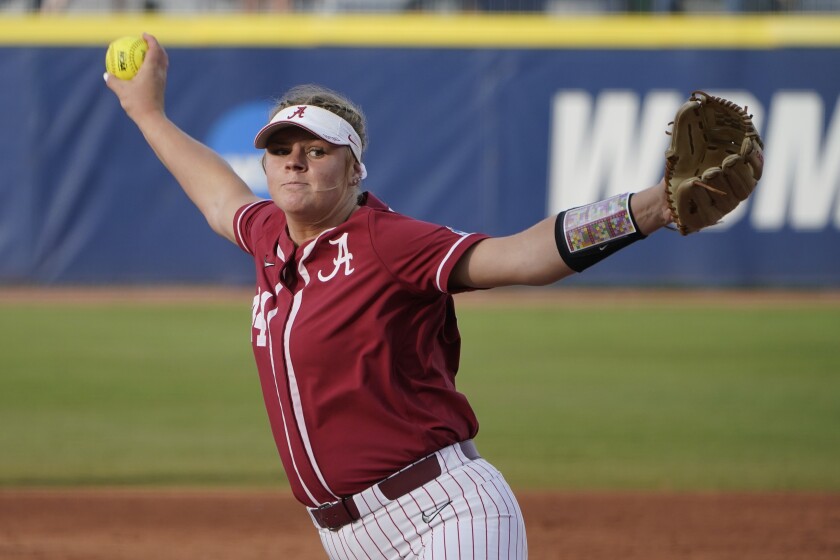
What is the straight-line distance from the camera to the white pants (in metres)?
2.65

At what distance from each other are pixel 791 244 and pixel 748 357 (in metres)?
3.95

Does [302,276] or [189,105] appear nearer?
[302,276]

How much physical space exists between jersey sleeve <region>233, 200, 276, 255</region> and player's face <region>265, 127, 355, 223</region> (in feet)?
1.05

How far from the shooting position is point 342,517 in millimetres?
2814

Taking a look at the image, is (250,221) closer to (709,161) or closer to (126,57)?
(126,57)

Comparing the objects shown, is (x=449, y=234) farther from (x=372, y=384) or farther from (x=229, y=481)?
(x=229, y=481)

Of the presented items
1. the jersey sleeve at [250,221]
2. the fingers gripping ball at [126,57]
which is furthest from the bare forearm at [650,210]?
the fingers gripping ball at [126,57]

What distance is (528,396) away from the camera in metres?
8.65

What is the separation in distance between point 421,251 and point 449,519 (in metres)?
0.61

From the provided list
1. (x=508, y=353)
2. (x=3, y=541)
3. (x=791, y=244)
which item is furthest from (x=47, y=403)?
A: (x=791, y=244)

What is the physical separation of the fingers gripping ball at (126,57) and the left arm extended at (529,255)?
4.77 feet

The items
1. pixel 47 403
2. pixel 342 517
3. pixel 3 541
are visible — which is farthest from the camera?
pixel 47 403

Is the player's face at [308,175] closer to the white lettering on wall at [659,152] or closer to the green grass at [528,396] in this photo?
the green grass at [528,396]

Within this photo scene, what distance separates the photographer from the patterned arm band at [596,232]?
241cm
